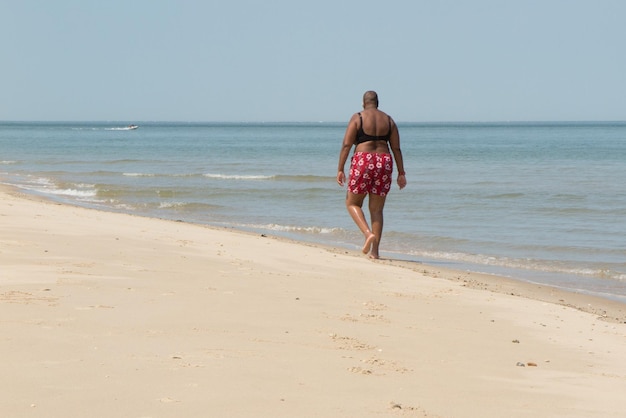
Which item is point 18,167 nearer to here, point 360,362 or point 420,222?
point 420,222

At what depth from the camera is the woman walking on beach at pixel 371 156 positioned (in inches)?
374

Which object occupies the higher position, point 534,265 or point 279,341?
point 279,341

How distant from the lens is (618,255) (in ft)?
36.4

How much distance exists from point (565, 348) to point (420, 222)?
9395mm

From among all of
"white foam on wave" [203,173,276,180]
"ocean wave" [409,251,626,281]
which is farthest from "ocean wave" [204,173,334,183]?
"ocean wave" [409,251,626,281]

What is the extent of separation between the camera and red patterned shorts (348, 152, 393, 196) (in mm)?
9508

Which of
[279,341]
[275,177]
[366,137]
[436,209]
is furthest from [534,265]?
[275,177]

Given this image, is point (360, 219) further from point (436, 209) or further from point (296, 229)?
point (436, 209)

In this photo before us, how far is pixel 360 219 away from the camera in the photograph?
9.77 metres

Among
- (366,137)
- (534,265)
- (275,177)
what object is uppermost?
(366,137)

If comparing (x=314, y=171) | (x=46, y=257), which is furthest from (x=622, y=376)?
(x=314, y=171)
